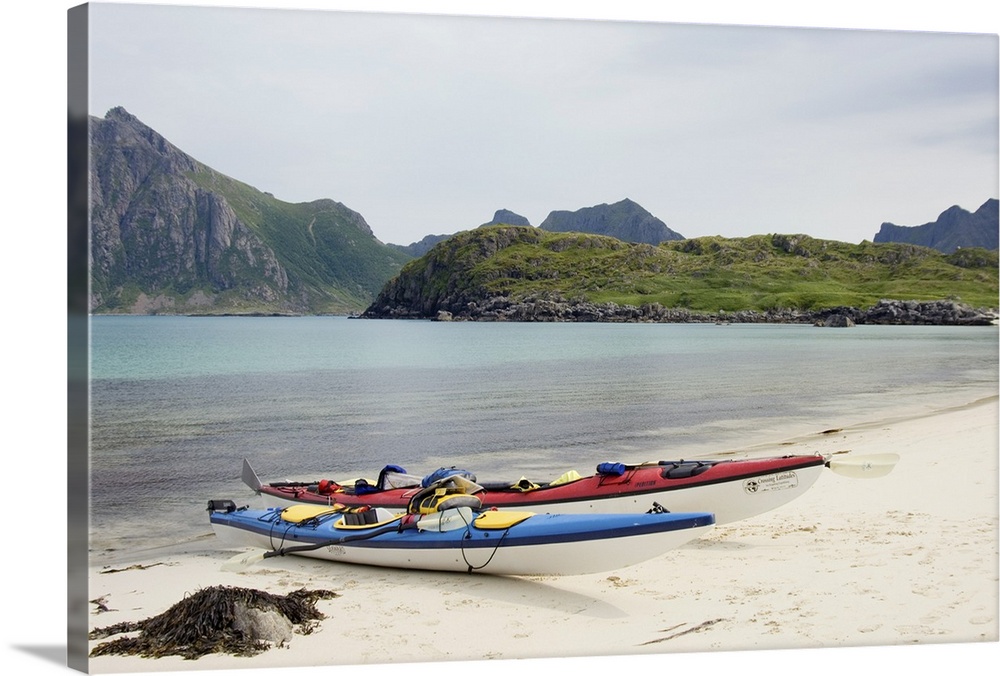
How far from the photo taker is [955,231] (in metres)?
9.09

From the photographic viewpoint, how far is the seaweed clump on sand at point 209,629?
5.80 m

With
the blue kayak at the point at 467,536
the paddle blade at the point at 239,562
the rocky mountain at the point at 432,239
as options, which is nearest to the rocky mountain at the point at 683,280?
the rocky mountain at the point at 432,239

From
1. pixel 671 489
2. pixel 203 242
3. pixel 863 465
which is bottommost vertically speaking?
pixel 671 489

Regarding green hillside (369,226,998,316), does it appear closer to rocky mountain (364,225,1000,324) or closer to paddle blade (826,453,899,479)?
rocky mountain (364,225,1000,324)

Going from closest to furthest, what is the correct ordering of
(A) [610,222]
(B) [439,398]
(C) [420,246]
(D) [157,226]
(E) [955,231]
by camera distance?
1. (E) [955,231]
2. (C) [420,246]
3. (D) [157,226]
4. (B) [439,398]
5. (A) [610,222]

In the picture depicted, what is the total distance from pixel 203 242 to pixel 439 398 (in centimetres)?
905

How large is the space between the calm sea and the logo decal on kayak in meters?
3.63

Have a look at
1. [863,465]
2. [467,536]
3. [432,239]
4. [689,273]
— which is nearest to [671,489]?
[863,465]

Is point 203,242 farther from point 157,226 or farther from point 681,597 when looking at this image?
point 681,597

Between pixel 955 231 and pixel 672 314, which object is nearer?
pixel 955 231

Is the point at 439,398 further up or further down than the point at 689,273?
further down

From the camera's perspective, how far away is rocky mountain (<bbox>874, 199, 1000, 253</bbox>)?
8109 mm

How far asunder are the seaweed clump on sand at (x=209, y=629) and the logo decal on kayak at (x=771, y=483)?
396 centimetres

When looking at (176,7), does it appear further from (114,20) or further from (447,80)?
(447,80)
